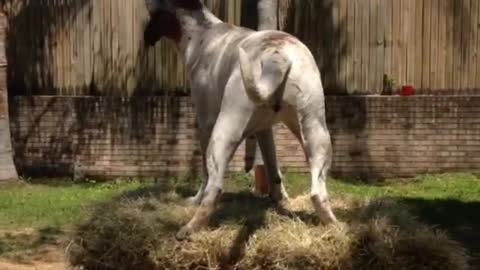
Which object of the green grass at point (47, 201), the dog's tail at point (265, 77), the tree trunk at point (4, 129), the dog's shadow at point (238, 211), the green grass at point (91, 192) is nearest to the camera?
the dog's tail at point (265, 77)

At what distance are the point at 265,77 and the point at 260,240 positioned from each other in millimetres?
1118

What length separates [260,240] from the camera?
19.3ft

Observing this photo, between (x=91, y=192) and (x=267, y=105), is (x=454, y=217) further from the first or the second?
(x=91, y=192)

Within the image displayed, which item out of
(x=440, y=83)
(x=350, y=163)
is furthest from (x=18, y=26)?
(x=440, y=83)

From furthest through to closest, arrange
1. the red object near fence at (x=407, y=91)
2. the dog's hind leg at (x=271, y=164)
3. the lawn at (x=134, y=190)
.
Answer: the red object near fence at (x=407, y=91), the lawn at (x=134, y=190), the dog's hind leg at (x=271, y=164)

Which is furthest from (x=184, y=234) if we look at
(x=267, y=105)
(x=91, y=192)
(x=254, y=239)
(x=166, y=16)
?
(x=91, y=192)

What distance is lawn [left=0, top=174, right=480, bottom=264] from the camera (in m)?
8.62

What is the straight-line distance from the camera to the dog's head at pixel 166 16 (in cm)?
748

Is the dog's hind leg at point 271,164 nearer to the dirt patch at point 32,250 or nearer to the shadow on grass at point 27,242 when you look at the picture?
the dirt patch at point 32,250

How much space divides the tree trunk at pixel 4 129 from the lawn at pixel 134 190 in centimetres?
20

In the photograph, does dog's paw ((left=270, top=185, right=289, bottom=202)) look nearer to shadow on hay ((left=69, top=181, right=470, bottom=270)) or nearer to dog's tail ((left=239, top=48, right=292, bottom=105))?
shadow on hay ((left=69, top=181, right=470, bottom=270))

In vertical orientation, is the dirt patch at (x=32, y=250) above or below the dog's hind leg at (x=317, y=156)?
below

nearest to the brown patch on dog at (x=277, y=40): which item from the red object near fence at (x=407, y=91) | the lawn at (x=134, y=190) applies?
the lawn at (x=134, y=190)

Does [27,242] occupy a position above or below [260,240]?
below
